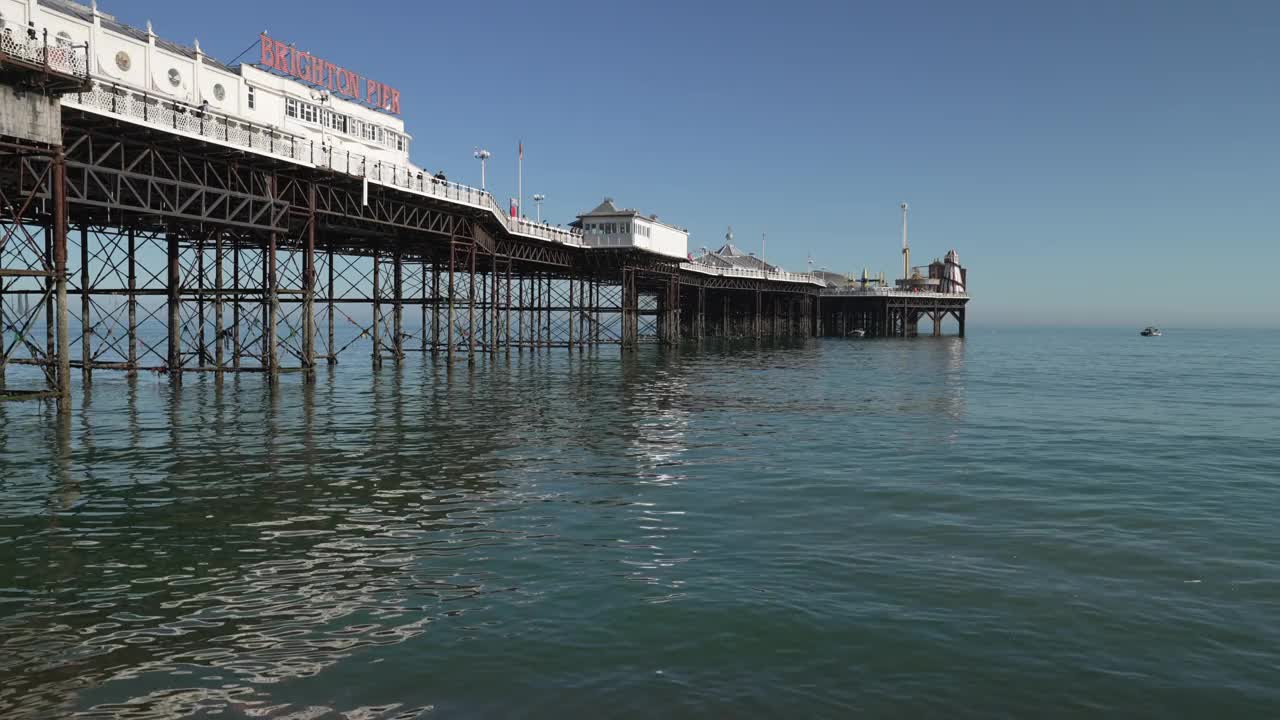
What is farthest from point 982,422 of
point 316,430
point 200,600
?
point 200,600

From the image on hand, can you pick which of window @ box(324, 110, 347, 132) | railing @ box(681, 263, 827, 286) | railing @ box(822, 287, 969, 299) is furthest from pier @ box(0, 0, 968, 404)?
railing @ box(822, 287, 969, 299)

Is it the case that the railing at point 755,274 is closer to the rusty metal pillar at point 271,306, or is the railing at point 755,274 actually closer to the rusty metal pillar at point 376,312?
the rusty metal pillar at point 376,312

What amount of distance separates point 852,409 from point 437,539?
983 inches

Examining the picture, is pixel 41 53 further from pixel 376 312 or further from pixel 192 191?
pixel 376 312

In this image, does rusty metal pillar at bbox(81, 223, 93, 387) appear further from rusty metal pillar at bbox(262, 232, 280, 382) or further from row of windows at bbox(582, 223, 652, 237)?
row of windows at bbox(582, 223, 652, 237)

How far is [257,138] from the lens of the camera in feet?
129

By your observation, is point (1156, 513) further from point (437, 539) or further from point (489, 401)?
point (489, 401)

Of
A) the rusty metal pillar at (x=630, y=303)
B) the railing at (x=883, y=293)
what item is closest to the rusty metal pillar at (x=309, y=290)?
the rusty metal pillar at (x=630, y=303)

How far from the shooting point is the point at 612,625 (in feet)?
35.3

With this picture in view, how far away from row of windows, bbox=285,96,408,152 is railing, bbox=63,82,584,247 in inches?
171

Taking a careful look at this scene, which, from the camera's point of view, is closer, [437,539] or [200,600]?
[200,600]

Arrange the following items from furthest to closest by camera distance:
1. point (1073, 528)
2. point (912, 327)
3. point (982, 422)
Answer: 1. point (912, 327)
2. point (982, 422)
3. point (1073, 528)

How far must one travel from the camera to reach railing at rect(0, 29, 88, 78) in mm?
26609

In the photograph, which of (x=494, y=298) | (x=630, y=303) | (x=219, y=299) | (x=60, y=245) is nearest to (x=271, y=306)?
(x=219, y=299)
